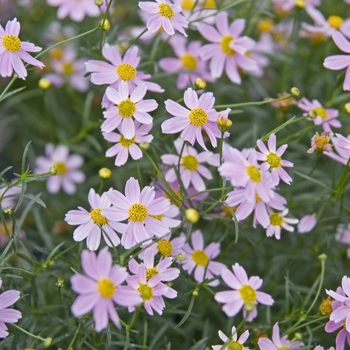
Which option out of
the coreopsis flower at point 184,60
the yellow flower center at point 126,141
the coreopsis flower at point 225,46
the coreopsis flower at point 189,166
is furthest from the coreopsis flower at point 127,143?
the coreopsis flower at point 184,60

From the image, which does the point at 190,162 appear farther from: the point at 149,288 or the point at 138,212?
the point at 149,288

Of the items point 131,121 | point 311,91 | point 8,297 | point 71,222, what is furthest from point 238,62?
point 8,297

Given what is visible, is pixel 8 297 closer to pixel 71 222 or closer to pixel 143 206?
pixel 71 222

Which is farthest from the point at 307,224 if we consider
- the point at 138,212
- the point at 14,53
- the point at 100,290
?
the point at 14,53

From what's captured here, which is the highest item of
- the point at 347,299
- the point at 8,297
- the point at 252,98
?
the point at 8,297

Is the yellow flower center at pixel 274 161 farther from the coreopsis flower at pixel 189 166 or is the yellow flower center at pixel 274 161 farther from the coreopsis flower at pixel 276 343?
the coreopsis flower at pixel 276 343

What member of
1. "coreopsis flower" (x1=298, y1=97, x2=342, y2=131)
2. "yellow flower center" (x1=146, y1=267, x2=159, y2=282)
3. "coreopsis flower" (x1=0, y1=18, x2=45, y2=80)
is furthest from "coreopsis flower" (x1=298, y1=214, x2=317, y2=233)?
"coreopsis flower" (x1=0, y1=18, x2=45, y2=80)

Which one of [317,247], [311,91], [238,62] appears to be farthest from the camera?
[311,91]

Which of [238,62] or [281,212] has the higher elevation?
[238,62]
